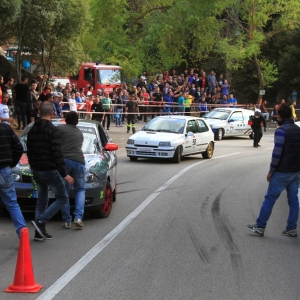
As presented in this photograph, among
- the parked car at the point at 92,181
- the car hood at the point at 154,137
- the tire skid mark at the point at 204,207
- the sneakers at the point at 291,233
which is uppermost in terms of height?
the parked car at the point at 92,181

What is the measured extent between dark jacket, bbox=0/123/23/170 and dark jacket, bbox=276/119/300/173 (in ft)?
12.1

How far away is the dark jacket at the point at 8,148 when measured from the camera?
27.3 feet

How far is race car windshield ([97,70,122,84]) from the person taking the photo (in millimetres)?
43844

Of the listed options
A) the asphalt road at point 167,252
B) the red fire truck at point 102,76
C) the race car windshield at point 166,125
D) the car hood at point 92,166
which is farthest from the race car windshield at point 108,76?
the car hood at point 92,166

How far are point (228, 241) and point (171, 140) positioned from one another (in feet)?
38.0

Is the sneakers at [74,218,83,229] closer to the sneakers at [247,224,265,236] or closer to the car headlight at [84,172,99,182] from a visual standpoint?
the car headlight at [84,172,99,182]

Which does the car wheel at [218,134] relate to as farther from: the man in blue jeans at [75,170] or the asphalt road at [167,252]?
the man in blue jeans at [75,170]

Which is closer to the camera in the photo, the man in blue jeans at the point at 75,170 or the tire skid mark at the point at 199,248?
the tire skid mark at the point at 199,248

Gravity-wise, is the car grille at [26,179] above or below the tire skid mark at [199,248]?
above

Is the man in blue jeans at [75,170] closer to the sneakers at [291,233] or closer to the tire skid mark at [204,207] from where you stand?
the tire skid mark at [204,207]

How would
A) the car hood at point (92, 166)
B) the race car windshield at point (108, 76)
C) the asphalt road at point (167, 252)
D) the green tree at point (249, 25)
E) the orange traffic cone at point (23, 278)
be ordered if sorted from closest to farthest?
Answer: the orange traffic cone at point (23, 278)
the asphalt road at point (167, 252)
the car hood at point (92, 166)
the race car windshield at point (108, 76)
the green tree at point (249, 25)

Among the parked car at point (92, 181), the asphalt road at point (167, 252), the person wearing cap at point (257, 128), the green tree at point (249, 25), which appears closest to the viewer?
the asphalt road at point (167, 252)

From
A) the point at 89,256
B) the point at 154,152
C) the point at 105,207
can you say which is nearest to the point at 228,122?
the point at 154,152

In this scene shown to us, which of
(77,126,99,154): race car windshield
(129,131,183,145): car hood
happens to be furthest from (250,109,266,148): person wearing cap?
(77,126,99,154): race car windshield
